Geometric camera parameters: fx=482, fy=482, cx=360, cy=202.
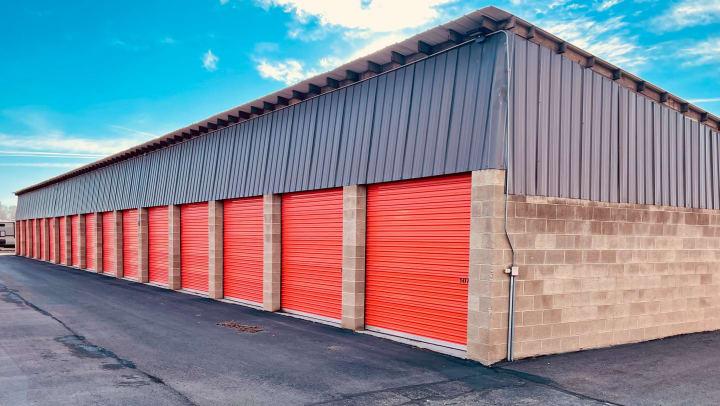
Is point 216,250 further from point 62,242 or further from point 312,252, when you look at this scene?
point 62,242

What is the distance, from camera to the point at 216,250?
18.6m

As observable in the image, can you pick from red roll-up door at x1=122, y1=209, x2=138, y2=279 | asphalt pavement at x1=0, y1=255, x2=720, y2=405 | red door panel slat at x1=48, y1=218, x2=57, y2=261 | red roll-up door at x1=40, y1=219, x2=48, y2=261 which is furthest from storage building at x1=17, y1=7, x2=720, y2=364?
red roll-up door at x1=40, y1=219, x2=48, y2=261

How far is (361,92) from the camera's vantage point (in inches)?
501

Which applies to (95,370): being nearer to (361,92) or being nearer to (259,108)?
(361,92)

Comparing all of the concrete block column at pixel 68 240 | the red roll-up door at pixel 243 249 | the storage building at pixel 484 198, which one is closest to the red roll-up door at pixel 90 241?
the concrete block column at pixel 68 240

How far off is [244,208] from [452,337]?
390 inches

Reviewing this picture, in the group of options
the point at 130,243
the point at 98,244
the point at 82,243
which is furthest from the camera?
the point at 82,243

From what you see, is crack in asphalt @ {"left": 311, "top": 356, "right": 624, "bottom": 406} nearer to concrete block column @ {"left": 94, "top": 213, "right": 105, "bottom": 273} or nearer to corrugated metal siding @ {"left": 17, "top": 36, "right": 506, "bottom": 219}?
corrugated metal siding @ {"left": 17, "top": 36, "right": 506, "bottom": 219}

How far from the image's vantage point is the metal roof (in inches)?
381

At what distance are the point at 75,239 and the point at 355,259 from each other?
3161cm

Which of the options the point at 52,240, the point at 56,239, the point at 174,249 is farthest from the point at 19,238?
the point at 174,249

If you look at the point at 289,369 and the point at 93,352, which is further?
the point at 93,352

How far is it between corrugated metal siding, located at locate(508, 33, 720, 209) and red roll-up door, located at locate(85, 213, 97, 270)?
30262 mm

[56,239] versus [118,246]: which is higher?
[118,246]
